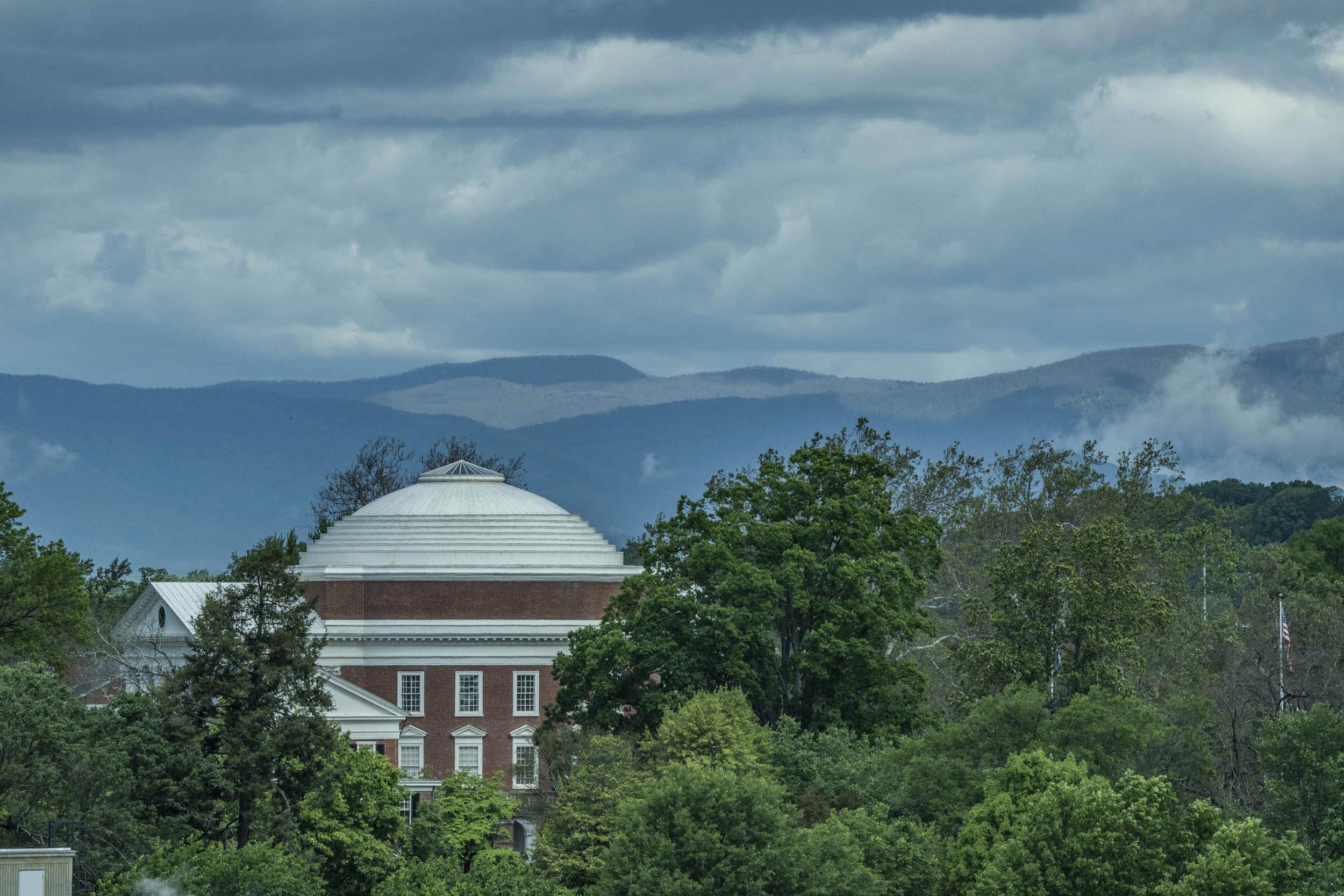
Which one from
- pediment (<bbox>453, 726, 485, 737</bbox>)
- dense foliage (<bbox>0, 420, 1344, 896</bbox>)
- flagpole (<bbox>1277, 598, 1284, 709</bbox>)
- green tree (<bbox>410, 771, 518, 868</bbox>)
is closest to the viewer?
dense foliage (<bbox>0, 420, 1344, 896</bbox>)

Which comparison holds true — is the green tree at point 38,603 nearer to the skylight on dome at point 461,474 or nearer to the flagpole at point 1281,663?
the skylight on dome at point 461,474

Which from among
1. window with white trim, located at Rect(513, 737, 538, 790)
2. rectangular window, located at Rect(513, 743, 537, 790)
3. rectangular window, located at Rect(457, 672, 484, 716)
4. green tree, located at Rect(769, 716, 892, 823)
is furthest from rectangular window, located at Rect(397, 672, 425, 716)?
green tree, located at Rect(769, 716, 892, 823)

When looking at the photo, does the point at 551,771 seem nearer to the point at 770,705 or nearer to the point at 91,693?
the point at 770,705

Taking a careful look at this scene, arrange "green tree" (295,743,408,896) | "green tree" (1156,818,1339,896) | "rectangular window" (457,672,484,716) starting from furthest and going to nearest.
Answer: "rectangular window" (457,672,484,716) → "green tree" (295,743,408,896) → "green tree" (1156,818,1339,896)

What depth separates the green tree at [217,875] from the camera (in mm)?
50719

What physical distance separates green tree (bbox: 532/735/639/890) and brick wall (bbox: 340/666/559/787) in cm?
2893

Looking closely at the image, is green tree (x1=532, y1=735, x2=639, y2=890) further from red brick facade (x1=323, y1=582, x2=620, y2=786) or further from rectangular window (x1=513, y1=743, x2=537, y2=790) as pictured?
red brick facade (x1=323, y1=582, x2=620, y2=786)

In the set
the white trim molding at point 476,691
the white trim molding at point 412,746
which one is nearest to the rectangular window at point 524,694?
the white trim molding at point 476,691

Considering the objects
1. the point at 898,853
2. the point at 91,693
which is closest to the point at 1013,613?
the point at 898,853

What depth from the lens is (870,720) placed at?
6900 cm

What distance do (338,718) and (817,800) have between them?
3152cm

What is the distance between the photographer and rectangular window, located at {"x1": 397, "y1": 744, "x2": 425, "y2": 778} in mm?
88562

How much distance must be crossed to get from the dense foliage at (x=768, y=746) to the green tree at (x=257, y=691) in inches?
3.3

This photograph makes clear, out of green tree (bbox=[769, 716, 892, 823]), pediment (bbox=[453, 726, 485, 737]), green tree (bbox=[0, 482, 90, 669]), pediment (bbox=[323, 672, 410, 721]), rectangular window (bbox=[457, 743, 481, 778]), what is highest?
green tree (bbox=[0, 482, 90, 669])
